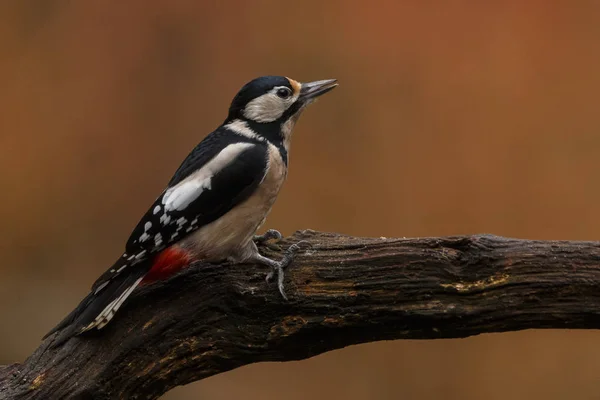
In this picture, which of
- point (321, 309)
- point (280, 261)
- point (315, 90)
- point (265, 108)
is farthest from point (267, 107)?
point (321, 309)

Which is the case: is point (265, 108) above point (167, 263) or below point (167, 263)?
above

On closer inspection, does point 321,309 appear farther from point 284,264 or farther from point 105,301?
point 105,301

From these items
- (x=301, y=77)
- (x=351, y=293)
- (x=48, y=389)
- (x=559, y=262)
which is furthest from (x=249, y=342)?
(x=301, y=77)

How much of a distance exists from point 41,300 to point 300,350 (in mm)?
2066

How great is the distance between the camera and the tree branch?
174 cm

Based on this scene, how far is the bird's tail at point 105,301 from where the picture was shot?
1833 mm

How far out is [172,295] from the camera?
1953 millimetres

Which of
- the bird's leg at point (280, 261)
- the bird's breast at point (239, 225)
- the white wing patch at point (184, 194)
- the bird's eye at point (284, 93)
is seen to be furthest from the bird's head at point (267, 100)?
the bird's leg at point (280, 261)

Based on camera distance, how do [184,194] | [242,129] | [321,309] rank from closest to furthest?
[321,309] < [184,194] < [242,129]

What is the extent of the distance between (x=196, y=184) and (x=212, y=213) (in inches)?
3.5

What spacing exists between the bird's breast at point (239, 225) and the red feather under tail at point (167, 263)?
3cm

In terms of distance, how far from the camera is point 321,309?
1.83 meters

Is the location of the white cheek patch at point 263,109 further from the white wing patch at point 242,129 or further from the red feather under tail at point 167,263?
the red feather under tail at point 167,263

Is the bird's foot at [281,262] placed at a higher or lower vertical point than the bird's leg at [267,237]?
lower
